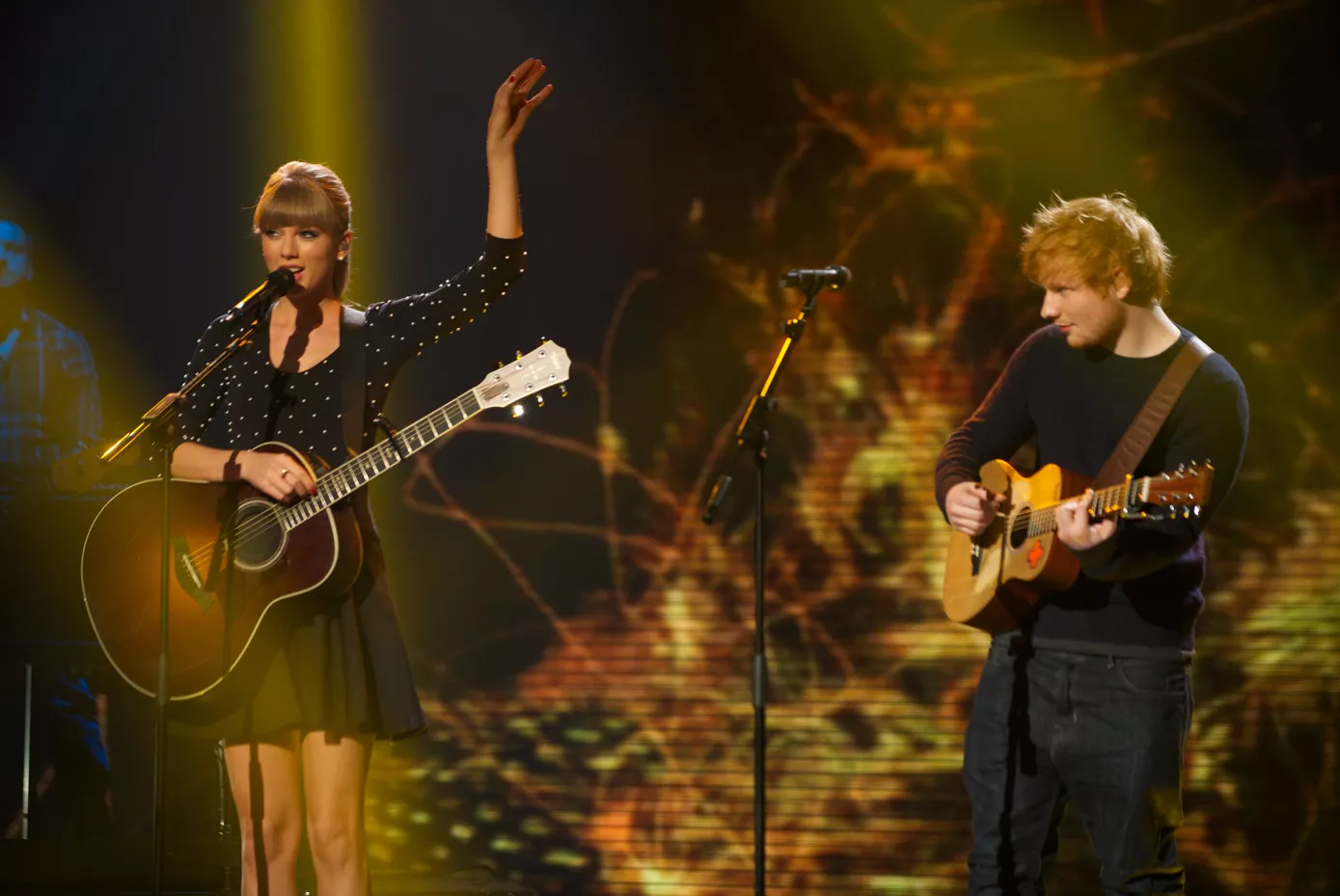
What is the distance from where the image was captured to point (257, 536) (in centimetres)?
335

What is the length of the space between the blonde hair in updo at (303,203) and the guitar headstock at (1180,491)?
6.60 feet

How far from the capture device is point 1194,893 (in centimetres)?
500

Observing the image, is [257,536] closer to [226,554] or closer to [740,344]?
[226,554]

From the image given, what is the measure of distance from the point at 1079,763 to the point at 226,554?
2060mm

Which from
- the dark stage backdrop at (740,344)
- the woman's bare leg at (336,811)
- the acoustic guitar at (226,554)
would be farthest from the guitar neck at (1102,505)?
the dark stage backdrop at (740,344)

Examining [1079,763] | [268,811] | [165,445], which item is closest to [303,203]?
[165,445]

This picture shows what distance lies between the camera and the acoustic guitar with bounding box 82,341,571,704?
322 centimetres

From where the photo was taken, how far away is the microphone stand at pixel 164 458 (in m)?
3.20

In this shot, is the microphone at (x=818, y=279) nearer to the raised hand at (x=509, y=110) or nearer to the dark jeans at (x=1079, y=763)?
the raised hand at (x=509, y=110)

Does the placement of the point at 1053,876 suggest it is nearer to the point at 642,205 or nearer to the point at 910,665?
the point at 910,665

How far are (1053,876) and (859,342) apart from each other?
6.91 ft

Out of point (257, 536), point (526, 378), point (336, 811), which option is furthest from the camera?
point (526, 378)

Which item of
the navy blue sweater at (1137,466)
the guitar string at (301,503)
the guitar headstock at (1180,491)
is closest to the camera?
the guitar headstock at (1180,491)

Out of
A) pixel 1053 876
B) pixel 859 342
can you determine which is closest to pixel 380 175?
pixel 859 342
